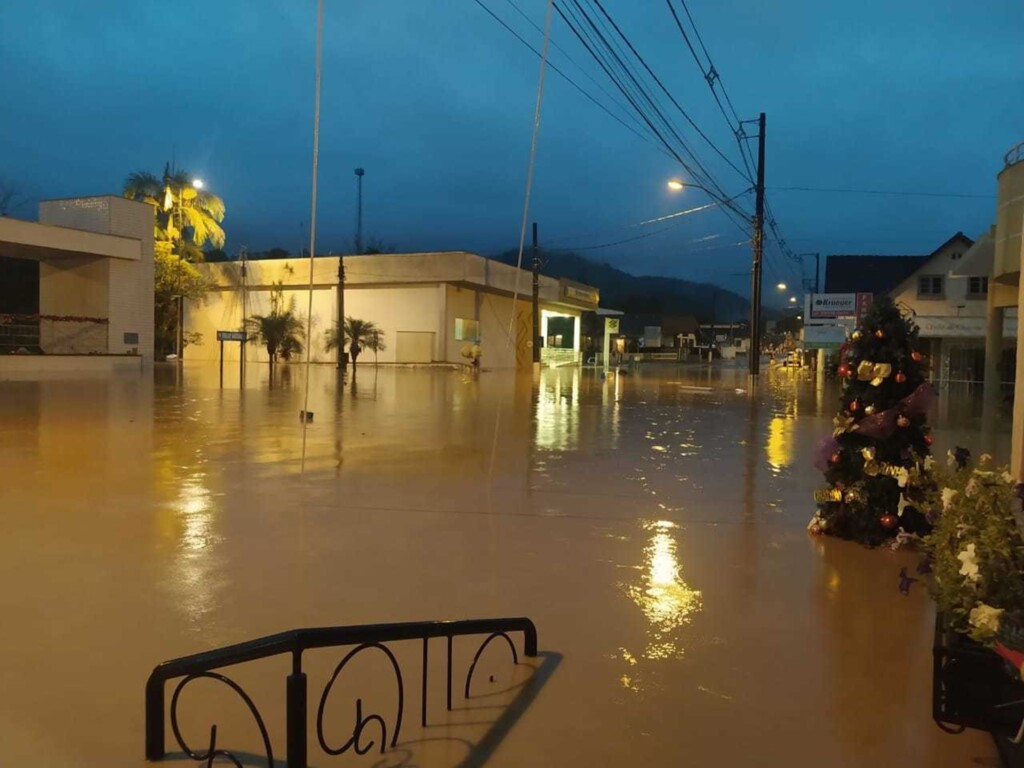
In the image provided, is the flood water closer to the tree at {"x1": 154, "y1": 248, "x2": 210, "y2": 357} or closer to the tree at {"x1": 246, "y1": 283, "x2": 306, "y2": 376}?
the tree at {"x1": 246, "y1": 283, "x2": 306, "y2": 376}

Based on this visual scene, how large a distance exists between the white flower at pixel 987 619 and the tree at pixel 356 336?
121ft

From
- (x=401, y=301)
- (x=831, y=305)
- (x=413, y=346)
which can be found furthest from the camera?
(x=401, y=301)

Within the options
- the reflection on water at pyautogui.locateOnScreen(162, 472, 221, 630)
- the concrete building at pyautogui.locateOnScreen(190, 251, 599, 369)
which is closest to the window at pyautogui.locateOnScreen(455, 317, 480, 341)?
the concrete building at pyautogui.locateOnScreen(190, 251, 599, 369)

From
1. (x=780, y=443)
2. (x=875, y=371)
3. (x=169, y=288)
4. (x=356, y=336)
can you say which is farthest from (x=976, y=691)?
(x=169, y=288)

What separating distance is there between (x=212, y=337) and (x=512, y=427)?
40328mm

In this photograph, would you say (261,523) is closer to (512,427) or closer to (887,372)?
(887,372)

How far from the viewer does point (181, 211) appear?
1612 inches

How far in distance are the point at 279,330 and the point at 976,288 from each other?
3345 cm

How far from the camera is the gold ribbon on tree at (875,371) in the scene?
5.95m

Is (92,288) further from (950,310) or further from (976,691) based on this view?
(950,310)

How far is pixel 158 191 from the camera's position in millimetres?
39688

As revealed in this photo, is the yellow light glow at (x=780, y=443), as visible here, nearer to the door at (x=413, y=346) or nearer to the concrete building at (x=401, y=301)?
the concrete building at (x=401, y=301)

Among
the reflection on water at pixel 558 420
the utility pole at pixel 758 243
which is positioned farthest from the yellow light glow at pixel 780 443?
the utility pole at pixel 758 243

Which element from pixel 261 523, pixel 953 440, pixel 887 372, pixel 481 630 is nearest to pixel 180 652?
pixel 481 630
